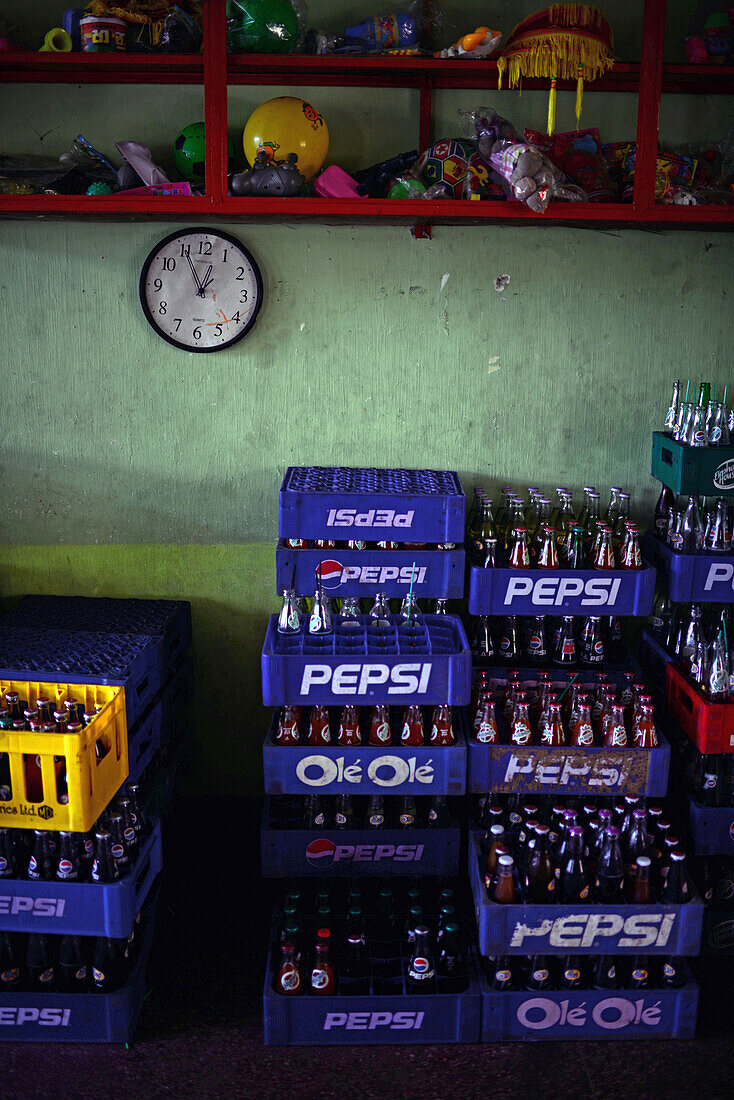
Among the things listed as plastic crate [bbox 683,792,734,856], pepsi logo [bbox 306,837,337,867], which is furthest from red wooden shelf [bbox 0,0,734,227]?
pepsi logo [bbox 306,837,337,867]

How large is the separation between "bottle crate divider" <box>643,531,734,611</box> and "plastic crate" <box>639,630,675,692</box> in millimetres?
313

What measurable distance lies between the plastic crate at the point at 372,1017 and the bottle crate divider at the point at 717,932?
3.12ft

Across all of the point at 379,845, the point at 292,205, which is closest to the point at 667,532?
the point at 379,845

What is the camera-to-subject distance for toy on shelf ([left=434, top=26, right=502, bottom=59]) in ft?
10.4

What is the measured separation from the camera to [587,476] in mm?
3914

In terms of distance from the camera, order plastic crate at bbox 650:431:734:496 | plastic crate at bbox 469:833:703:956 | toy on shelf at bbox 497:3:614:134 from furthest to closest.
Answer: plastic crate at bbox 650:431:734:496, toy on shelf at bbox 497:3:614:134, plastic crate at bbox 469:833:703:956

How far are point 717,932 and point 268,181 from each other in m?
3.16

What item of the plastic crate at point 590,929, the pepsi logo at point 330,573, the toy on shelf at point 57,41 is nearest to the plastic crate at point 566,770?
the plastic crate at point 590,929

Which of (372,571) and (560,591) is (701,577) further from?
(372,571)

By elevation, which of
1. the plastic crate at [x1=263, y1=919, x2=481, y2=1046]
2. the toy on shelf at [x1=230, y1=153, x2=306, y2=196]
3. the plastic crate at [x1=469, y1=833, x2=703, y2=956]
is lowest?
the plastic crate at [x1=263, y1=919, x2=481, y2=1046]

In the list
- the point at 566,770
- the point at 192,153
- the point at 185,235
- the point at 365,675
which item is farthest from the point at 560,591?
the point at 192,153

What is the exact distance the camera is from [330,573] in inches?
135

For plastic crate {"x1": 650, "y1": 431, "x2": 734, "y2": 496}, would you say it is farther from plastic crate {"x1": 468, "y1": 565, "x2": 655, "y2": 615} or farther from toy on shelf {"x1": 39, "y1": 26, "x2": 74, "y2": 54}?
toy on shelf {"x1": 39, "y1": 26, "x2": 74, "y2": 54}

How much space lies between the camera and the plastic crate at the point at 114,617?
3586 millimetres
